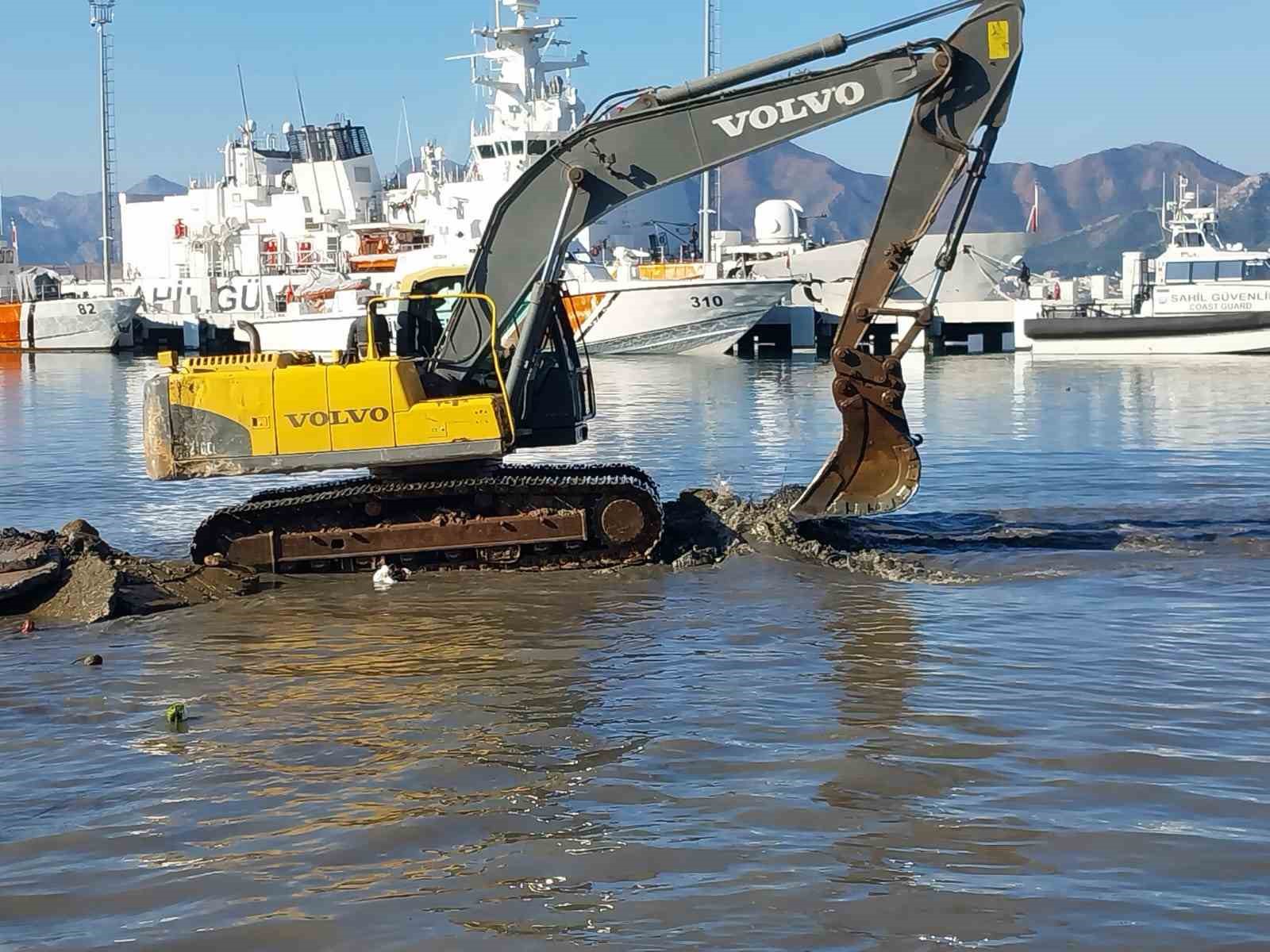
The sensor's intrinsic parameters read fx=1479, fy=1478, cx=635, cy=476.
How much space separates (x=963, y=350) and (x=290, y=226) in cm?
3175

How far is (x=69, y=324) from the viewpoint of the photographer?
67625mm

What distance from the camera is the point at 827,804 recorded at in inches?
272

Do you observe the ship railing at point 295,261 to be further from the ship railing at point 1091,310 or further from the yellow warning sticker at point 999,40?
the yellow warning sticker at point 999,40

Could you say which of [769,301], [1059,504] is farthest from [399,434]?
[769,301]

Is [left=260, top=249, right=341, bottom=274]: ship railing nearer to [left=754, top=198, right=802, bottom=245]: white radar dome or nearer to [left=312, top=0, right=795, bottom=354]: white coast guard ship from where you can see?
[left=312, top=0, right=795, bottom=354]: white coast guard ship

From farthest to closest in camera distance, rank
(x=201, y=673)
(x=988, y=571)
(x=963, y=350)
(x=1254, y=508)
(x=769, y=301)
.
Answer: (x=963, y=350)
(x=769, y=301)
(x=1254, y=508)
(x=988, y=571)
(x=201, y=673)

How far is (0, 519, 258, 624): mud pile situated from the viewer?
11766 millimetres

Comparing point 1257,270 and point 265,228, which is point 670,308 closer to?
point 1257,270

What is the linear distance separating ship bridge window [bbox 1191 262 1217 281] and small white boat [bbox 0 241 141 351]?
46.3 metres

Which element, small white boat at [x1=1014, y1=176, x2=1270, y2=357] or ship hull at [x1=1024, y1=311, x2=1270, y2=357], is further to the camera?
small white boat at [x1=1014, y1=176, x2=1270, y2=357]

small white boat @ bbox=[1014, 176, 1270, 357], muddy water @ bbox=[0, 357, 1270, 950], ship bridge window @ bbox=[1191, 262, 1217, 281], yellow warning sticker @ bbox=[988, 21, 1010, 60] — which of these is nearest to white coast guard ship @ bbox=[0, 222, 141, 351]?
small white boat @ bbox=[1014, 176, 1270, 357]

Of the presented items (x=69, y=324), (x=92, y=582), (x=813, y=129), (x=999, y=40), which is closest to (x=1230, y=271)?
(x=999, y=40)

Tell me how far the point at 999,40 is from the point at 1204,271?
1493 inches

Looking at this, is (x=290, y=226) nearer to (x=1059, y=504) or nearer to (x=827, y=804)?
(x=1059, y=504)
